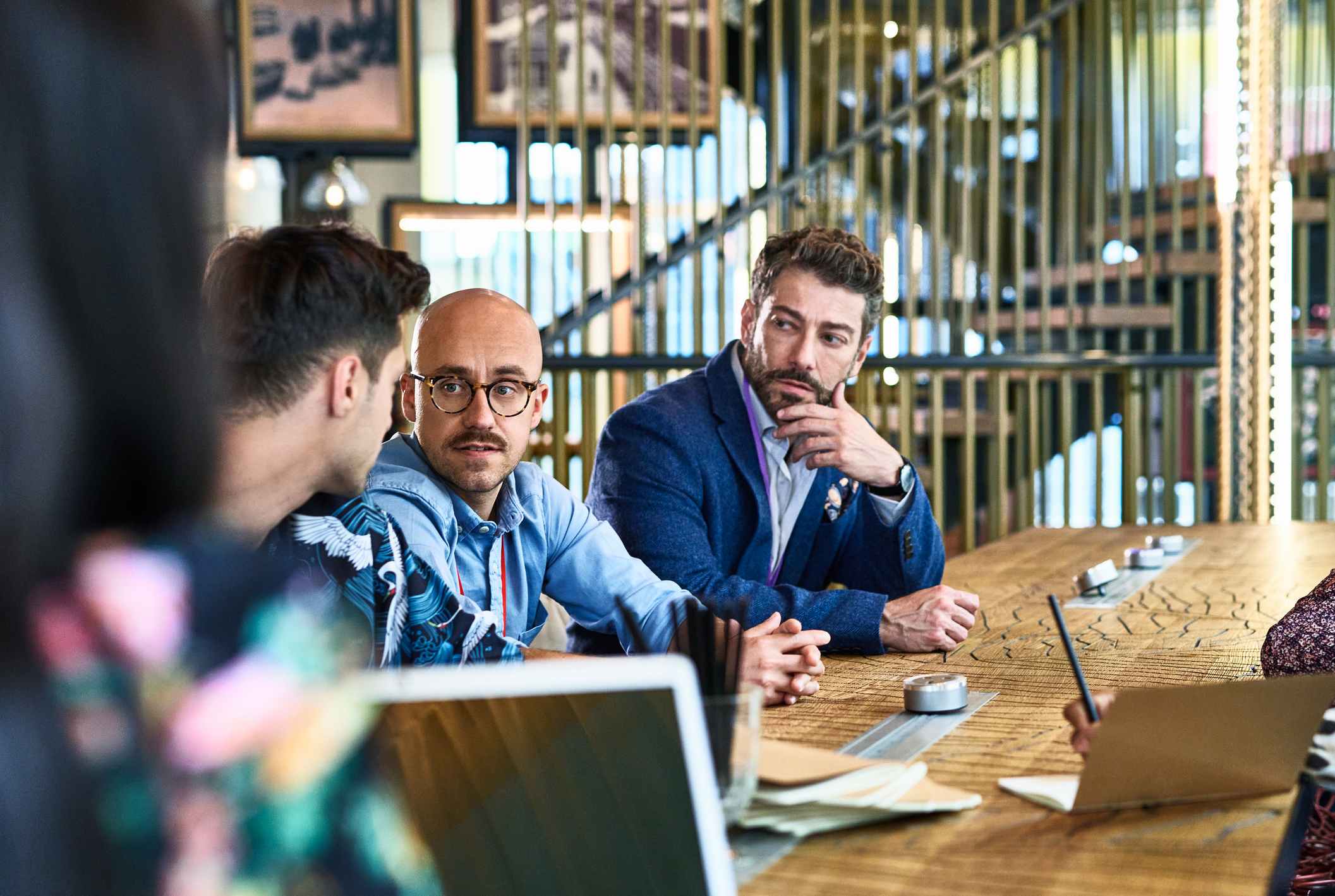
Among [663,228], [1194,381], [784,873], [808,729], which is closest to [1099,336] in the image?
[1194,381]

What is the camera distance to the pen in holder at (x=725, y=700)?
30.9 inches

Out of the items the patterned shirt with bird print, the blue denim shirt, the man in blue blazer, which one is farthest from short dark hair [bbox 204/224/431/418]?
the man in blue blazer

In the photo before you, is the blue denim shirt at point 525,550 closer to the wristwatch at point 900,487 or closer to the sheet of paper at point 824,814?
the wristwatch at point 900,487

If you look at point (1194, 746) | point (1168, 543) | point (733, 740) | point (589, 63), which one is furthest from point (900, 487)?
point (589, 63)

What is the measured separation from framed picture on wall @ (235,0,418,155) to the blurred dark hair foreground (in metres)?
4.71

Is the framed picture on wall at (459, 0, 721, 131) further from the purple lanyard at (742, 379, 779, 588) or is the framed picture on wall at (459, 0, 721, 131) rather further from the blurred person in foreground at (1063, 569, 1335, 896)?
the blurred person in foreground at (1063, 569, 1335, 896)

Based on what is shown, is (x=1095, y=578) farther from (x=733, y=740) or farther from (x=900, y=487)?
(x=733, y=740)

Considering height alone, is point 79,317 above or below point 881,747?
above

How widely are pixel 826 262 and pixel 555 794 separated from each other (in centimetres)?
174

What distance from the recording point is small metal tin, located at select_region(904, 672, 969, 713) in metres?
1.29

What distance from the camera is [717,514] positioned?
2.19 m

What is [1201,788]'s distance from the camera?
0.97 meters

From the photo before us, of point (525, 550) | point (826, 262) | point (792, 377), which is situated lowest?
point (525, 550)

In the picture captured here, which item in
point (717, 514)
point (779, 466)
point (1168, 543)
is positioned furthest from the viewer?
point (1168, 543)
